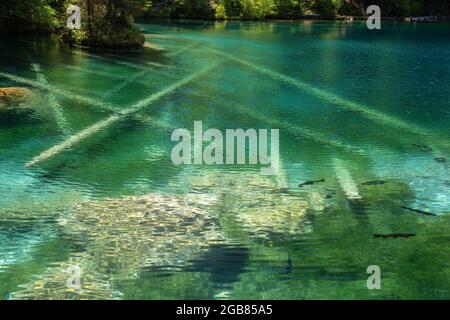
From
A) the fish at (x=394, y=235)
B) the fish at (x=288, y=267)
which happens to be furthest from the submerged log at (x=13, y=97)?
the fish at (x=394, y=235)

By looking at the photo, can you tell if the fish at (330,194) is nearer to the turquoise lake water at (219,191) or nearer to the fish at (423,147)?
the turquoise lake water at (219,191)

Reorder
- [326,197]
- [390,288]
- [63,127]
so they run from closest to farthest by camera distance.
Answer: [390,288] < [326,197] < [63,127]

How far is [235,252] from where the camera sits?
14.8 metres

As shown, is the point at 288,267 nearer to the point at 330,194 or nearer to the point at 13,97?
the point at 330,194

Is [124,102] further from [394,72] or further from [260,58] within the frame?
[394,72]

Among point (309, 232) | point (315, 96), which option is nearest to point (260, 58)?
point (315, 96)

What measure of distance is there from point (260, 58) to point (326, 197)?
112 feet

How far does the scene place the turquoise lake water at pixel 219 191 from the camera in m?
13.6

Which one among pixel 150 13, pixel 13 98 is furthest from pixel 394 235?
pixel 150 13

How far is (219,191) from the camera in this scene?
19250 mm

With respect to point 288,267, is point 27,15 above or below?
above

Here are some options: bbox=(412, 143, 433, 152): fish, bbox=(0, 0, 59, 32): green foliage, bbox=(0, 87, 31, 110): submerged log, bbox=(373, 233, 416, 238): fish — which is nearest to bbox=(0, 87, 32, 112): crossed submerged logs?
bbox=(0, 87, 31, 110): submerged log

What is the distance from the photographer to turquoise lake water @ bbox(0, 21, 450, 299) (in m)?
13.6
